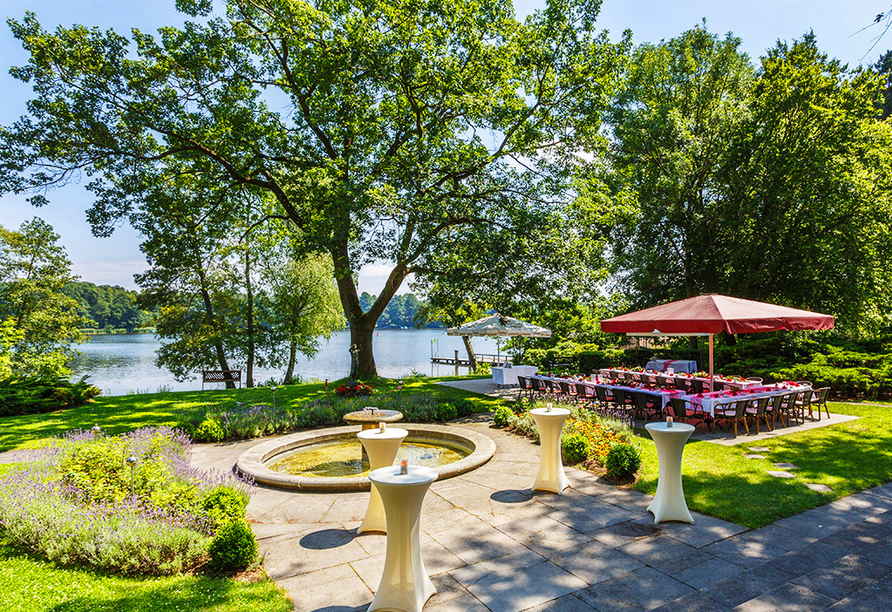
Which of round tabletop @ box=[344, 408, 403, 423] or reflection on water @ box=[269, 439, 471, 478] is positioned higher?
round tabletop @ box=[344, 408, 403, 423]

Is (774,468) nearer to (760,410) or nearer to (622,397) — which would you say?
(760,410)

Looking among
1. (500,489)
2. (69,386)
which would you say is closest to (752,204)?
(500,489)

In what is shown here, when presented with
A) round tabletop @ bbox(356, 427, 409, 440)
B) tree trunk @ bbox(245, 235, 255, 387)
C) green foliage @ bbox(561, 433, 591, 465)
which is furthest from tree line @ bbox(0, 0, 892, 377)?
round tabletop @ bbox(356, 427, 409, 440)

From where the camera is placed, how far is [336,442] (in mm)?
9164

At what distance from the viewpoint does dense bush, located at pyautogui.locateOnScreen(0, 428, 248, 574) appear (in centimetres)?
379

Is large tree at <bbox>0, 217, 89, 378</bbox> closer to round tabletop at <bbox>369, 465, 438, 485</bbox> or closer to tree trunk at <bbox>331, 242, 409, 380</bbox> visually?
tree trunk at <bbox>331, 242, 409, 380</bbox>

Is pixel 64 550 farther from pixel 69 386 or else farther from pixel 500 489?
pixel 69 386

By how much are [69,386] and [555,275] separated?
1444 centimetres

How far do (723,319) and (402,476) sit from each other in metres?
7.00

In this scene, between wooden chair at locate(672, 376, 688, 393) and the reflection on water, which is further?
wooden chair at locate(672, 376, 688, 393)

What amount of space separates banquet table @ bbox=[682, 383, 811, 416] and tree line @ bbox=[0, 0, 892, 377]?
17.9ft

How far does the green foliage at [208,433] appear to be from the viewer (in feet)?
29.1

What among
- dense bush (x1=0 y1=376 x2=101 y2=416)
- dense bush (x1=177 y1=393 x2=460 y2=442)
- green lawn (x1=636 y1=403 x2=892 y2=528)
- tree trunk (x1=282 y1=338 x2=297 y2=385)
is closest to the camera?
green lawn (x1=636 y1=403 x2=892 y2=528)

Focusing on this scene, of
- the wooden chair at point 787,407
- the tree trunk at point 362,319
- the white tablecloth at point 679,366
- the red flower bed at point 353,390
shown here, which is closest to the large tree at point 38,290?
the tree trunk at point 362,319
